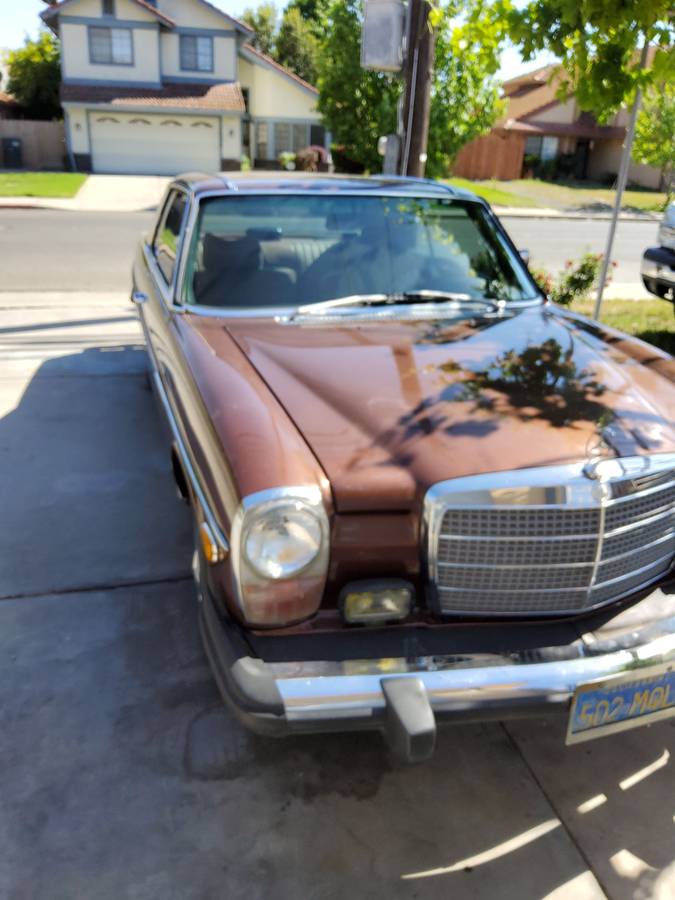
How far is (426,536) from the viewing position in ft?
7.07

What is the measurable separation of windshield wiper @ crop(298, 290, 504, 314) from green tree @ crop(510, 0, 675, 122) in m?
1.40

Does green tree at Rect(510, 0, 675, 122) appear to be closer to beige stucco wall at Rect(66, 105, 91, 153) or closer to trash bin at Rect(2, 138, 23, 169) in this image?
beige stucco wall at Rect(66, 105, 91, 153)

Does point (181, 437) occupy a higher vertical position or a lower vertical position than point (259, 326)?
lower

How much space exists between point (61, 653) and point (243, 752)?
34.8 inches

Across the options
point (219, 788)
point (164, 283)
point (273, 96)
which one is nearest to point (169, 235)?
point (164, 283)

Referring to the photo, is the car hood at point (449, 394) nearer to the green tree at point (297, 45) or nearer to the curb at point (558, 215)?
the curb at point (558, 215)

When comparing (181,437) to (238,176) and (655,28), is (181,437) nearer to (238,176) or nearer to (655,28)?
(238,176)

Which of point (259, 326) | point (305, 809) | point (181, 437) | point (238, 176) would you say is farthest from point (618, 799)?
point (238, 176)

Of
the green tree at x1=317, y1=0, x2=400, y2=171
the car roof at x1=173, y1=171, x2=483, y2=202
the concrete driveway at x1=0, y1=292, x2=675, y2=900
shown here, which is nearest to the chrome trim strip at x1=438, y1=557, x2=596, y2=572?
the concrete driveway at x1=0, y1=292, x2=675, y2=900

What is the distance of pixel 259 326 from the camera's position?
328 centimetres

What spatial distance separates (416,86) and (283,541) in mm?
7161

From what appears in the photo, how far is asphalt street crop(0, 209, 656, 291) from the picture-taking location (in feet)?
33.7

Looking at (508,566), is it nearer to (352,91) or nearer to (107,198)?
(352,91)

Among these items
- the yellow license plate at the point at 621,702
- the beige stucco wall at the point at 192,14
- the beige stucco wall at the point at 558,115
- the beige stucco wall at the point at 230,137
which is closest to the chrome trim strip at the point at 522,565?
the yellow license plate at the point at 621,702
